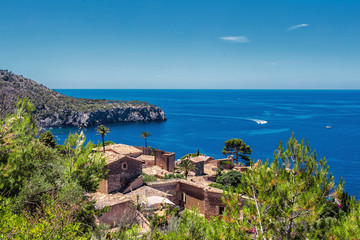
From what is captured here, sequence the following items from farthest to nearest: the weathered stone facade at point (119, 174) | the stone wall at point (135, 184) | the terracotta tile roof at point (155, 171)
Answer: the terracotta tile roof at point (155, 171) → the stone wall at point (135, 184) → the weathered stone facade at point (119, 174)

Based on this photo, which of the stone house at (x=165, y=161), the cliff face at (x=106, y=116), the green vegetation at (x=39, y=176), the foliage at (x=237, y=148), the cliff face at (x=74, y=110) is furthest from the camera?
the cliff face at (x=106, y=116)

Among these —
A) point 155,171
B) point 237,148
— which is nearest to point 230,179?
point 155,171

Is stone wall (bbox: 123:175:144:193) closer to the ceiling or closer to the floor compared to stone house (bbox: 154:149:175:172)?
closer to the ceiling

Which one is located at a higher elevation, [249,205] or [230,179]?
[249,205]

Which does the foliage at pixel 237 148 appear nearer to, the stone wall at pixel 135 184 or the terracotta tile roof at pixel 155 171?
the terracotta tile roof at pixel 155 171

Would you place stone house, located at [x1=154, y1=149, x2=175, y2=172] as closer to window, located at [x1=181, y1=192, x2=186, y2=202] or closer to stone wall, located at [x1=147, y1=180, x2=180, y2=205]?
stone wall, located at [x1=147, y1=180, x2=180, y2=205]

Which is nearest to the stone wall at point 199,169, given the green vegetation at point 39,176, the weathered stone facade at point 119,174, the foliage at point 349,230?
the weathered stone facade at point 119,174

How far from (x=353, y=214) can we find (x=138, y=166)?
18823 mm

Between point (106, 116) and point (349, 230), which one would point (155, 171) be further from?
point (106, 116)

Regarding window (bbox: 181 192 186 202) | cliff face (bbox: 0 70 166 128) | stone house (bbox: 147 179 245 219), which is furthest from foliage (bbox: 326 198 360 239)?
cliff face (bbox: 0 70 166 128)

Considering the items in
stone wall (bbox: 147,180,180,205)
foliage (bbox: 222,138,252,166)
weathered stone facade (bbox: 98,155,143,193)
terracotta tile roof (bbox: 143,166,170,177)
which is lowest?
foliage (bbox: 222,138,252,166)

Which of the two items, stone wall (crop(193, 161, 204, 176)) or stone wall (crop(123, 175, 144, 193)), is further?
stone wall (crop(193, 161, 204, 176))

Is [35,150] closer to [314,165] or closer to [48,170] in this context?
[48,170]

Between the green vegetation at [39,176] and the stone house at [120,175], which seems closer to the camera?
the green vegetation at [39,176]
